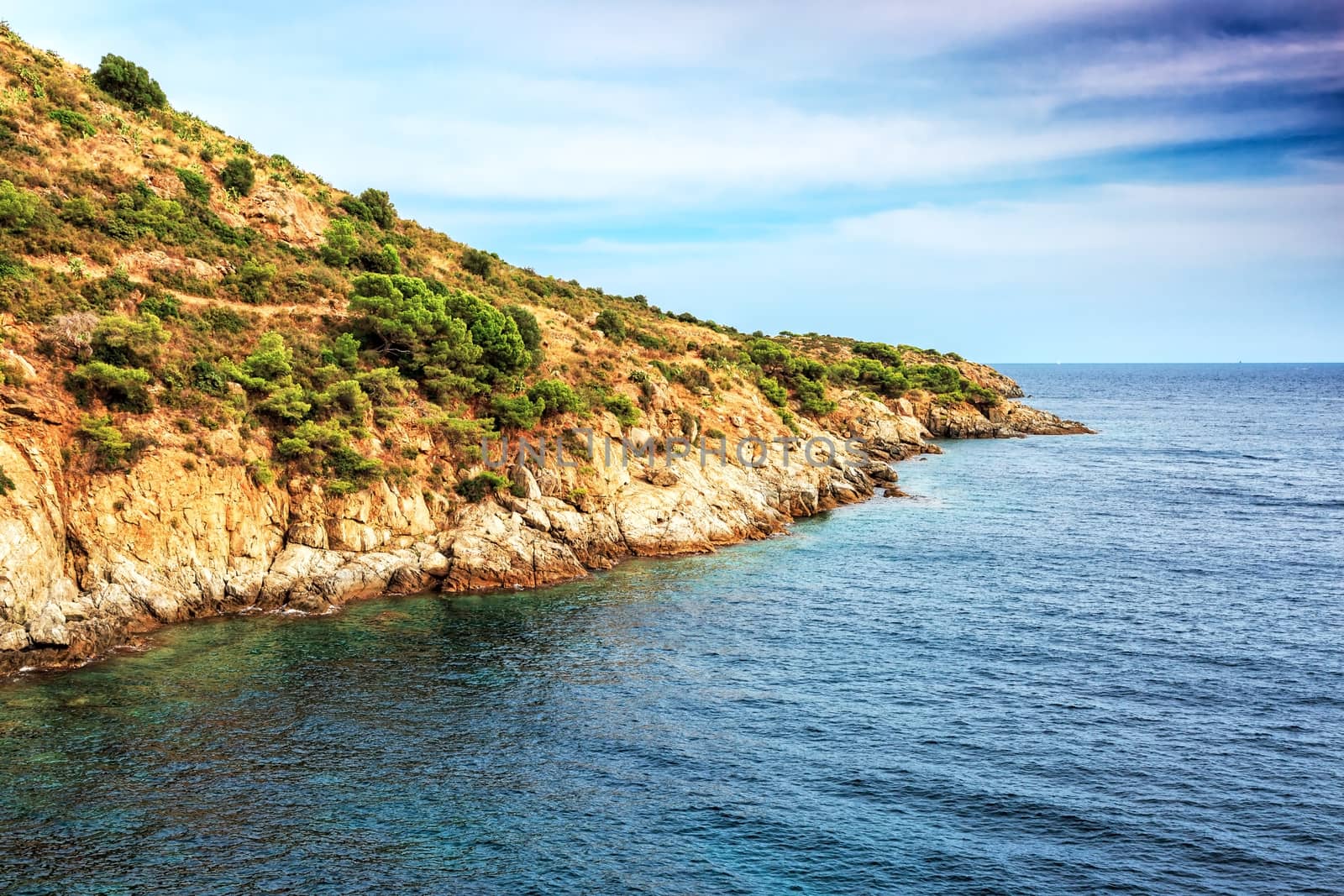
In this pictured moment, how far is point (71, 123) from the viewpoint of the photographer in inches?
2372

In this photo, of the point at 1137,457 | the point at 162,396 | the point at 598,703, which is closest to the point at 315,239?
the point at 162,396

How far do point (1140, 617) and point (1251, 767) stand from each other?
50.9 feet

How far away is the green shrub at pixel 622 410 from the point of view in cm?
6288

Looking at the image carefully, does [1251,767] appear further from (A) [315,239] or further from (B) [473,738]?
(A) [315,239]

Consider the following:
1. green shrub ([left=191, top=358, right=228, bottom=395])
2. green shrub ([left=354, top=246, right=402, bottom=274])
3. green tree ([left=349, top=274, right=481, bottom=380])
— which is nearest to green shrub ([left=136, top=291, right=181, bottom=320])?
green shrub ([left=191, top=358, right=228, bottom=395])

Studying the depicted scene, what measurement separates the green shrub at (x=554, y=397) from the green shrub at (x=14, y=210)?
100 ft

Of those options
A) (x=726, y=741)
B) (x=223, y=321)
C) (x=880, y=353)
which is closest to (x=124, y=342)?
(x=223, y=321)

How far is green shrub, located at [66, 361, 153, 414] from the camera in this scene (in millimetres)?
40812

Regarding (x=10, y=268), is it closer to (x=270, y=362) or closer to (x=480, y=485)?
(x=270, y=362)

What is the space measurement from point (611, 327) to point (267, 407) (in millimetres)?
39514

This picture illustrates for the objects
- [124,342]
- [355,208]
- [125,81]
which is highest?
[125,81]

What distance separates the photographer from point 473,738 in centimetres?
2938

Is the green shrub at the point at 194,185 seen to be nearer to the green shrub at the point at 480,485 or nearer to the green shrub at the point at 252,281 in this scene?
the green shrub at the point at 252,281

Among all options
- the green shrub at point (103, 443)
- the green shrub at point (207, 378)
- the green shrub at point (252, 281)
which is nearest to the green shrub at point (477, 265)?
the green shrub at point (252, 281)
